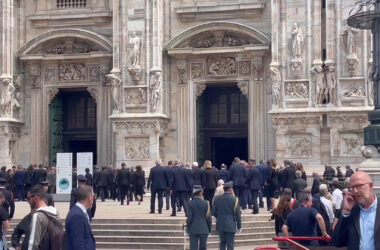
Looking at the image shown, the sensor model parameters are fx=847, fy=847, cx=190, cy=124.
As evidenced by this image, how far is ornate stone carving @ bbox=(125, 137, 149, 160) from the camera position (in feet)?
107

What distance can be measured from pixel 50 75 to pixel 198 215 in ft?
66.2

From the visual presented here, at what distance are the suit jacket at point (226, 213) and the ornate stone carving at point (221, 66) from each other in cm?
1689

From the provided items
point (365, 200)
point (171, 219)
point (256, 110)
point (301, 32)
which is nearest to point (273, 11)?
point (301, 32)

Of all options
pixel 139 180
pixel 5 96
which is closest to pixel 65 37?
pixel 5 96

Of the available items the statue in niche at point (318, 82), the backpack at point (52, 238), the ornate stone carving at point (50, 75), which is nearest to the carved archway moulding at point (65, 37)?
the ornate stone carving at point (50, 75)

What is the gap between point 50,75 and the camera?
3538 cm

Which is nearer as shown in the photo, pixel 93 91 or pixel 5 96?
pixel 5 96

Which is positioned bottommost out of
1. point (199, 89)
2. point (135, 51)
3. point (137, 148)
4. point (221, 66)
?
point (137, 148)

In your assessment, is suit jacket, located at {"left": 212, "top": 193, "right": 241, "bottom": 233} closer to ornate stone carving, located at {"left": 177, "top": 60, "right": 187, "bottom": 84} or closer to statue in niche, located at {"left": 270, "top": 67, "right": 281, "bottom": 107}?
statue in niche, located at {"left": 270, "top": 67, "right": 281, "bottom": 107}

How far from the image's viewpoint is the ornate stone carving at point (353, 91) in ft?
98.8

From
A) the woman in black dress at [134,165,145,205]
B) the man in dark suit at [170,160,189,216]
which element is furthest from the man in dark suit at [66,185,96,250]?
the woman in black dress at [134,165,145,205]

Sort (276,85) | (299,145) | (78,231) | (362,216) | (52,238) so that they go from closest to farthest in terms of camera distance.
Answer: (362,216), (78,231), (52,238), (299,145), (276,85)

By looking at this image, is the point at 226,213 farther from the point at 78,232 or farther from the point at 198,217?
the point at 78,232

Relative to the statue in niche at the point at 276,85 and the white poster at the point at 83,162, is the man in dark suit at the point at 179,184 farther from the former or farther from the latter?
the statue in niche at the point at 276,85
